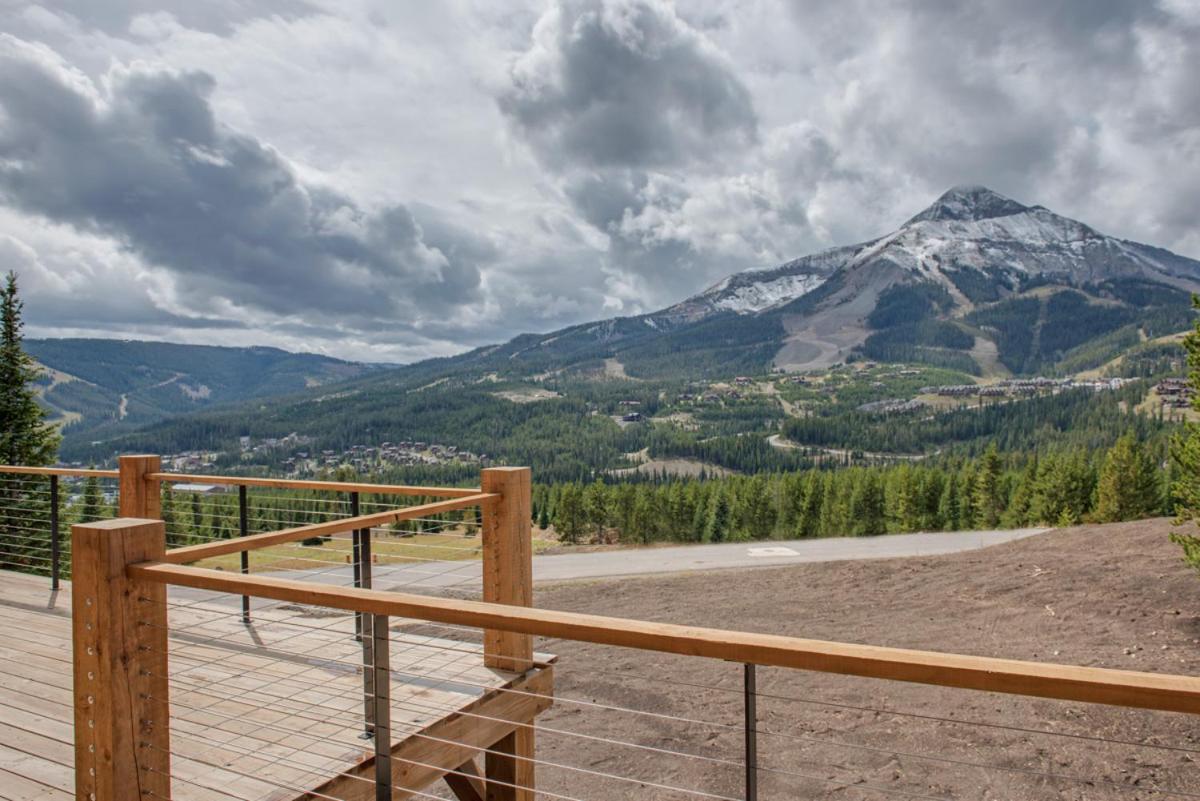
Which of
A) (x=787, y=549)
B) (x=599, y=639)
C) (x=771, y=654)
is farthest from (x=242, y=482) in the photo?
(x=787, y=549)

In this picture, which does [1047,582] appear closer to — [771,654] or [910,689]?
[910,689]

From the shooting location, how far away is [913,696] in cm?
750

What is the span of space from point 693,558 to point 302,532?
67.8 ft

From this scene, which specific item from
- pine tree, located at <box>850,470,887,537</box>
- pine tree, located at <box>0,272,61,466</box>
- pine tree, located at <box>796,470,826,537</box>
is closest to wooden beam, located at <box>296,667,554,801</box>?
pine tree, located at <box>0,272,61,466</box>

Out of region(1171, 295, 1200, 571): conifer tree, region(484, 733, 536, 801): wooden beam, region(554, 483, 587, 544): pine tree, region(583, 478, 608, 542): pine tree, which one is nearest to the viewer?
region(484, 733, 536, 801): wooden beam

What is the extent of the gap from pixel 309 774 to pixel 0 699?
8.02ft

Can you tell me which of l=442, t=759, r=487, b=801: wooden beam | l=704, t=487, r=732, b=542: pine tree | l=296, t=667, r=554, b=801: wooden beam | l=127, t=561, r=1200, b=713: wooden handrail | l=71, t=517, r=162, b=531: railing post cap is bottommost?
l=704, t=487, r=732, b=542: pine tree

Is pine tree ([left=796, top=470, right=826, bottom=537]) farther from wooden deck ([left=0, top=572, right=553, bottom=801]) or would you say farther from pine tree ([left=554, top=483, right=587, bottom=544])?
Result: wooden deck ([left=0, top=572, right=553, bottom=801])

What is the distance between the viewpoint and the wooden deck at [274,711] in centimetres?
310

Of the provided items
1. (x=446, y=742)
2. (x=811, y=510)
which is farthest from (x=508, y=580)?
(x=811, y=510)

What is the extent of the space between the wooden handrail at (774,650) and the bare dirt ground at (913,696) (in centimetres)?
192

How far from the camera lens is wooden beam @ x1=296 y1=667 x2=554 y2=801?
10.2ft

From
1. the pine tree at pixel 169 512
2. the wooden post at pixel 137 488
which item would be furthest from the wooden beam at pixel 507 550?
the wooden post at pixel 137 488

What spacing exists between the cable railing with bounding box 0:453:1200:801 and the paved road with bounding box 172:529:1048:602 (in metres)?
11.0
